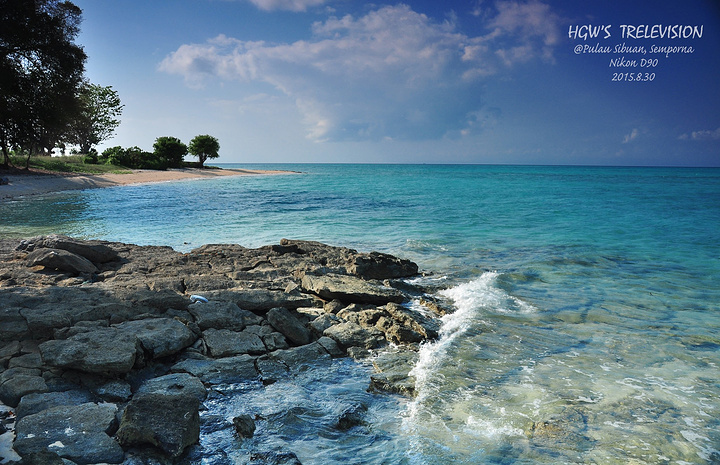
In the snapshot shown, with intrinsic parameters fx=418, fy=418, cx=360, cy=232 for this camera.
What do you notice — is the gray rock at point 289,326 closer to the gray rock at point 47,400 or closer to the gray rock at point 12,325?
the gray rock at point 47,400

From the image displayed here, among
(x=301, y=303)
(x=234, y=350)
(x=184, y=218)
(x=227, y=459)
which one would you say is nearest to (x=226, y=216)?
(x=184, y=218)

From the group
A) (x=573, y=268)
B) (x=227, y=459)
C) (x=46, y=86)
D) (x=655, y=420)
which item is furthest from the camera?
(x=46, y=86)

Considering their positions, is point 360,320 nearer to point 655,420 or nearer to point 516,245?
point 655,420

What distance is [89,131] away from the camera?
6412cm

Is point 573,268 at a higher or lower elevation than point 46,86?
lower

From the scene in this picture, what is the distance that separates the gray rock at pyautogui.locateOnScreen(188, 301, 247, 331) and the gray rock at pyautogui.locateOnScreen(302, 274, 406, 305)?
194cm

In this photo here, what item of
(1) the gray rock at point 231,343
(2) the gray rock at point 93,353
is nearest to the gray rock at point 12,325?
(2) the gray rock at point 93,353

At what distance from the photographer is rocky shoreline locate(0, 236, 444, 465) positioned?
12.9ft

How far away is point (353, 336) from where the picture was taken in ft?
22.0

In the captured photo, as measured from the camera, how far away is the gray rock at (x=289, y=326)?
6570 mm

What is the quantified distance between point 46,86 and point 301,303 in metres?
31.3

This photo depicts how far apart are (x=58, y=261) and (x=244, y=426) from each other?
6.64 metres

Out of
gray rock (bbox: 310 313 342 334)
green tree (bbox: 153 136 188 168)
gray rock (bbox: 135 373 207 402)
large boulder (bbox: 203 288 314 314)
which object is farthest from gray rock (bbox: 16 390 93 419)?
green tree (bbox: 153 136 188 168)

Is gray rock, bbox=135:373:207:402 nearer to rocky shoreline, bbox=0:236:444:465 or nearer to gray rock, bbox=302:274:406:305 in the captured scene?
rocky shoreline, bbox=0:236:444:465
